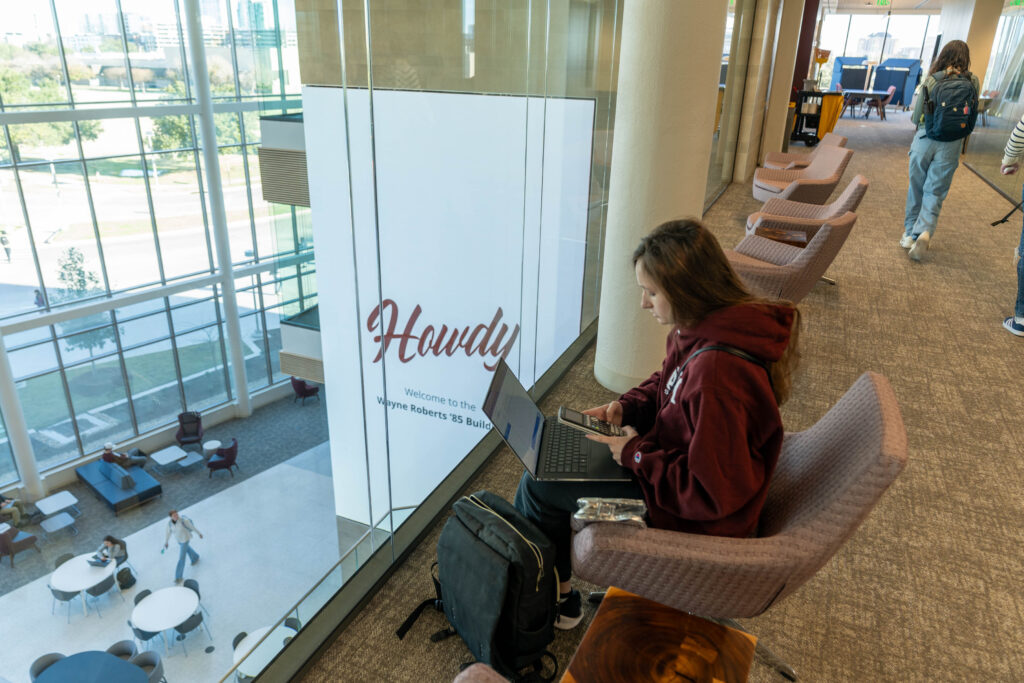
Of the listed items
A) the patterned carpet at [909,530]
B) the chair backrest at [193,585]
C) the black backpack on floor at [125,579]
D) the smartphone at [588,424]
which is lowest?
the chair backrest at [193,585]

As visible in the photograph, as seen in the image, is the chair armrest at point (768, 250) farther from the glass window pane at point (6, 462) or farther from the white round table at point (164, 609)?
the glass window pane at point (6, 462)

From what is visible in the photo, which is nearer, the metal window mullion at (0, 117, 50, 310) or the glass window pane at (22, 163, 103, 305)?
the metal window mullion at (0, 117, 50, 310)

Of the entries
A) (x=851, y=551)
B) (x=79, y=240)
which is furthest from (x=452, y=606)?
(x=79, y=240)

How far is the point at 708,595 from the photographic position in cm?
135

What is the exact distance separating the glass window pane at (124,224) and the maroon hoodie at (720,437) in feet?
50.0

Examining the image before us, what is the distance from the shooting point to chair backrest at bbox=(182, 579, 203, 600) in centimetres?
1359

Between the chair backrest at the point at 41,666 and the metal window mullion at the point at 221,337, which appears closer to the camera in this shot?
the chair backrest at the point at 41,666

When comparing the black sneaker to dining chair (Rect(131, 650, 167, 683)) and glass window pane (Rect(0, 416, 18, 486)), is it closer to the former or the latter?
dining chair (Rect(131, 650, 167, 683))

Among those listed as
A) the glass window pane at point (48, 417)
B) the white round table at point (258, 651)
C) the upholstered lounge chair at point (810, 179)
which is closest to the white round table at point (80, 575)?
the glass window pane at point (48, 417)

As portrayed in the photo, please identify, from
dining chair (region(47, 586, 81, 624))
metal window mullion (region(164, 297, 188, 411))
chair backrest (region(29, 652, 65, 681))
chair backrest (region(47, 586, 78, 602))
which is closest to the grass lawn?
metal window mullion (region(164, 297, 188, 411))

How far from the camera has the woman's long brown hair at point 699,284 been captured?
1.46 meters

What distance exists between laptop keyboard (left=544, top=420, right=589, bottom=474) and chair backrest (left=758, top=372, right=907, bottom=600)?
1.51 feet

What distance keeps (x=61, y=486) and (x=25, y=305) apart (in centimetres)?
397

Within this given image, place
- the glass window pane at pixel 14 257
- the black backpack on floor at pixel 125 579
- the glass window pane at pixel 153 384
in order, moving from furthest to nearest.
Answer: the glass window pane at pixel 153 384
the glass window pane at pixel 14 257
the black backpack on floor at pixel 125 579
